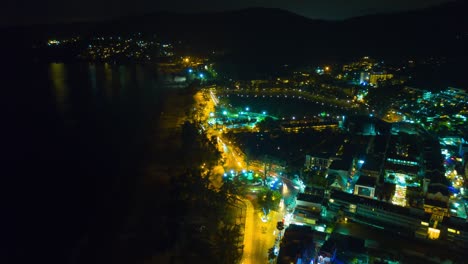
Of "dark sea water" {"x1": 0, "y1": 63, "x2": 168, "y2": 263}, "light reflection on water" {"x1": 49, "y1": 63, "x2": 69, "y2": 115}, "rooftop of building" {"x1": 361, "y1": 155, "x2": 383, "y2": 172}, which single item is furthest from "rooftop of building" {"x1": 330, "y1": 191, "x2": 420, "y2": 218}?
"light reflection on water" {"x1": 49, "y1": 63, "x2": 69, "y2": 115}

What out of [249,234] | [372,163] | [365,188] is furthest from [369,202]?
[249,234]

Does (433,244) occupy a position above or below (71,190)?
above

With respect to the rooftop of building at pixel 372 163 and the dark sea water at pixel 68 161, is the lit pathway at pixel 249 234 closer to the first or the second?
the dark sea water at pixel 68 161

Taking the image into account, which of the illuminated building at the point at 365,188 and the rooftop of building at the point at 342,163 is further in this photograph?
the rooftop of building at the point at 342,163

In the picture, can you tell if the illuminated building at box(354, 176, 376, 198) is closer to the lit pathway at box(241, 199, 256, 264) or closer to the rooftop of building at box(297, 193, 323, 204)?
the rooftop of building at box(297, 193, 323, 204)

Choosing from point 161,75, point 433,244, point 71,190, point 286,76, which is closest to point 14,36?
point 161,75

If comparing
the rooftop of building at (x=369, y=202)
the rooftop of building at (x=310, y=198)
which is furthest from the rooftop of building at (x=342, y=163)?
the rooftop of building at (x=310, y=198)

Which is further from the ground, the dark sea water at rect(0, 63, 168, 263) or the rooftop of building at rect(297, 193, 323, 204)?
the rooftop of building at rect(297, 193, 323, 204)

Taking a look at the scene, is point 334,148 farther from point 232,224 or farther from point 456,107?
point 456,107
